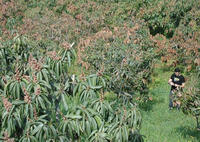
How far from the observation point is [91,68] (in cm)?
1002

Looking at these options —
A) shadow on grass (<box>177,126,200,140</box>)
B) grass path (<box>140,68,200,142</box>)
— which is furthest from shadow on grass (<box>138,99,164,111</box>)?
shadow on grass (<box>177,126,200,140</box>)

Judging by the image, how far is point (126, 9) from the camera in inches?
762

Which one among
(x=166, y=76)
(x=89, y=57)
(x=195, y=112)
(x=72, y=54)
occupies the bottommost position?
(x=166, y=76)

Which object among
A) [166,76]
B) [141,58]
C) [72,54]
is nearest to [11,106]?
[72,54]

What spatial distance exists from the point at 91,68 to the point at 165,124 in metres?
3.01

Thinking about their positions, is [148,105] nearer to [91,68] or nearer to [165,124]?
[165,124]

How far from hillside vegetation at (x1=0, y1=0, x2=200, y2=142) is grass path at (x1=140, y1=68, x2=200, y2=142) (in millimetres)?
156

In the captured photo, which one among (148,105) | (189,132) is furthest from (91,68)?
(189,132)

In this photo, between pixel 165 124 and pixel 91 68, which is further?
pixel 91 68

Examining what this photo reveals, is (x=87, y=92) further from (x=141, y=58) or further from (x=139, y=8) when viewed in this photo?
(x=139, y=8)

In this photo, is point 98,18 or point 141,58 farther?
point 98,18

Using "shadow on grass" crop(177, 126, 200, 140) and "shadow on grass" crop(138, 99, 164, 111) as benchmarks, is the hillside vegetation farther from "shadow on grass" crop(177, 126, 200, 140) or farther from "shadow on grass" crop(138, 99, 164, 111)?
"shadow on grass" crop(177, 126, 200, 140)

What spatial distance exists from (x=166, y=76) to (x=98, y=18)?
594 cm

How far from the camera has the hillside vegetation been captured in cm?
412
